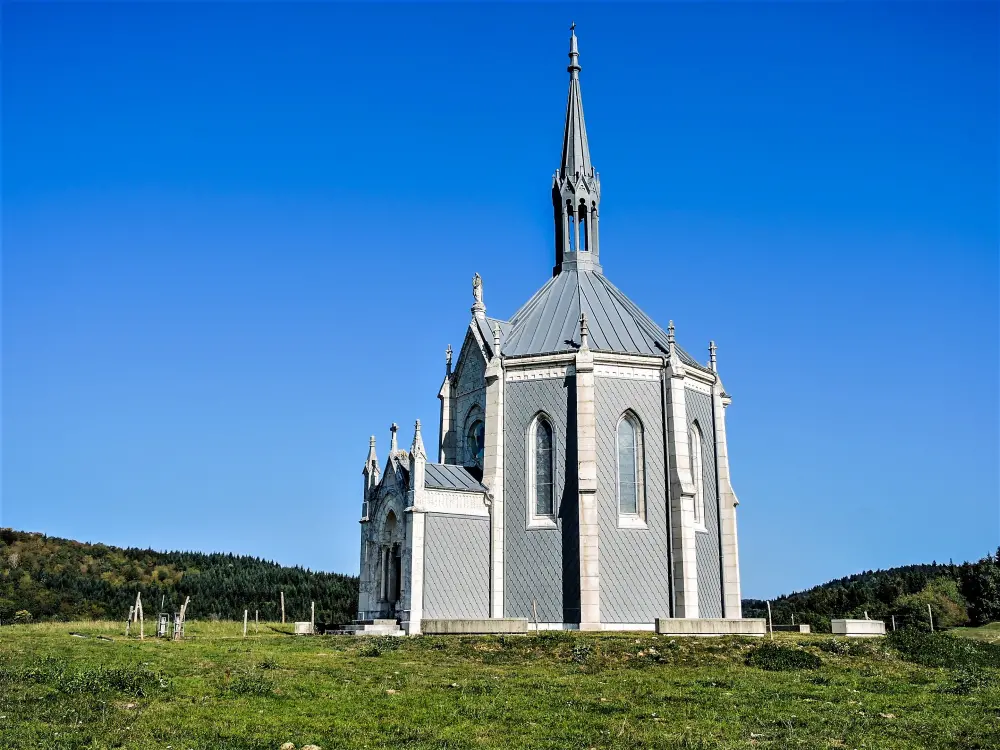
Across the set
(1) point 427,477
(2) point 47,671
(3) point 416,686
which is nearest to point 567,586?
(1) point 427,477

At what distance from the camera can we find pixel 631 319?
147ft

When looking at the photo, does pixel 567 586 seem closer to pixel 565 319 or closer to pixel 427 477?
pixel 427 477

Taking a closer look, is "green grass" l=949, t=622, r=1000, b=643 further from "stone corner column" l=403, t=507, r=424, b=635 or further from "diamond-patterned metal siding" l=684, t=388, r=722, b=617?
"stone corner column" l=403, t=507, r=424, b=635

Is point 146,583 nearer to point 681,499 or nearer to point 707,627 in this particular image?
point 681,499

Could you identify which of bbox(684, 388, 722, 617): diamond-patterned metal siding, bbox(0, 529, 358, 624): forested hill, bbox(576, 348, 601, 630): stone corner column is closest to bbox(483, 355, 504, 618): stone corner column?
bbox(576, 348, 601, 630): stone corner column

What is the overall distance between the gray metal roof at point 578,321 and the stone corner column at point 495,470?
162 centimetres

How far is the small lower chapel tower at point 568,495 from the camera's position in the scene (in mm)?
38156

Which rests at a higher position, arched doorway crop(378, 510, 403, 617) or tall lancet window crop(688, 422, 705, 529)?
tall lancet window crop(688, 422, 705, 529)

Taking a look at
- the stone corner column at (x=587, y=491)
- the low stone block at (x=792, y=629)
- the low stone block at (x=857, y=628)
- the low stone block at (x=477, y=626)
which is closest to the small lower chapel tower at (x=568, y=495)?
the stone corner column at (x=587, y=491)

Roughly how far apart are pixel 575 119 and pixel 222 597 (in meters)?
46.5

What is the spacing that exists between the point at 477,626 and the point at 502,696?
11.9 metres

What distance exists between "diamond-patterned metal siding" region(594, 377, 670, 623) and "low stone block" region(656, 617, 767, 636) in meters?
6.51

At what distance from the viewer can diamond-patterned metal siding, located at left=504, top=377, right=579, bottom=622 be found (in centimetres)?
3841

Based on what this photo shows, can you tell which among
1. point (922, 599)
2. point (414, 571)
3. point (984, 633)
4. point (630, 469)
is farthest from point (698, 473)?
point (922, 599)
